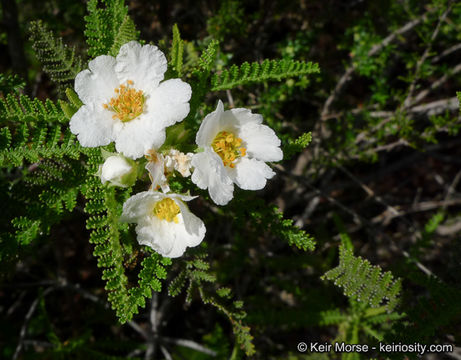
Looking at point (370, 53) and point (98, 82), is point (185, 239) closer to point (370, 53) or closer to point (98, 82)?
point (98, 82)

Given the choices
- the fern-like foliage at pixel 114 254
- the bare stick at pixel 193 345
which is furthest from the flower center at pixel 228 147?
the bare stick at pixel 193 345

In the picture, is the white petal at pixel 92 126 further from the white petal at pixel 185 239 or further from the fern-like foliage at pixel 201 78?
the white petal at pixel 185 239

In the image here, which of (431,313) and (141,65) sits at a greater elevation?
(141,65)

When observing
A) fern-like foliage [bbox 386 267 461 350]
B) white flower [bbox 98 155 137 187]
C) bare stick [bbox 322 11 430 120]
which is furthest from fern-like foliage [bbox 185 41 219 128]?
fern-like foliage [bbox 386 267 461 350]

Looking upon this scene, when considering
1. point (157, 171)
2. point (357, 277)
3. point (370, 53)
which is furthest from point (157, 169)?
point (370, 53)

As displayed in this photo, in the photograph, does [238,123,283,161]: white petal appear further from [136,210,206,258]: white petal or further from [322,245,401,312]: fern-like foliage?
[322,245,401,312]: fern-like foliage

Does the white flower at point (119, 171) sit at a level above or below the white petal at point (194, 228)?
above
